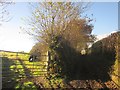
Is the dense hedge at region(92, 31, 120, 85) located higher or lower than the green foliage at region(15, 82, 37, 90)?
higher

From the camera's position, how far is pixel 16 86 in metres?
9.48

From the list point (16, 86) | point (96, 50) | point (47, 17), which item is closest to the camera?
point (16, 86)

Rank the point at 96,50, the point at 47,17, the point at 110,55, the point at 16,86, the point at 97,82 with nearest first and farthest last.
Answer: the point at 16,86, the point at 97,82, the point at 110,55, the point at 96,50, the point at 47,17

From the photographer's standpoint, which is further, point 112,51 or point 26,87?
point 112,51

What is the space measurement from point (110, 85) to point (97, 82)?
25.4 inches

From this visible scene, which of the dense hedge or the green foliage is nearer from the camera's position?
the green foliage

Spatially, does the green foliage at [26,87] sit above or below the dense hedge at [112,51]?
below

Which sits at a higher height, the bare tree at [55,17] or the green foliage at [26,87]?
the bare tree at [55,17]

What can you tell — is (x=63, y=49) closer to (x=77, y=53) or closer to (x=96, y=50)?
(x=77, y=53)

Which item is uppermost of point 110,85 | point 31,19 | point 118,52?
point 31,19

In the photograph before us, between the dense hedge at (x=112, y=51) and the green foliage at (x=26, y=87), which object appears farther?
the dense hedge at (x=112, y=51)

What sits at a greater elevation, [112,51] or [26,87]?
[112,51]

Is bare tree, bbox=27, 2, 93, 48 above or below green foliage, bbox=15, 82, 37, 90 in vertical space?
above

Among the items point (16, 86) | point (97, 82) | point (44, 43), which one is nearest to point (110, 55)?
point (97, 82)
